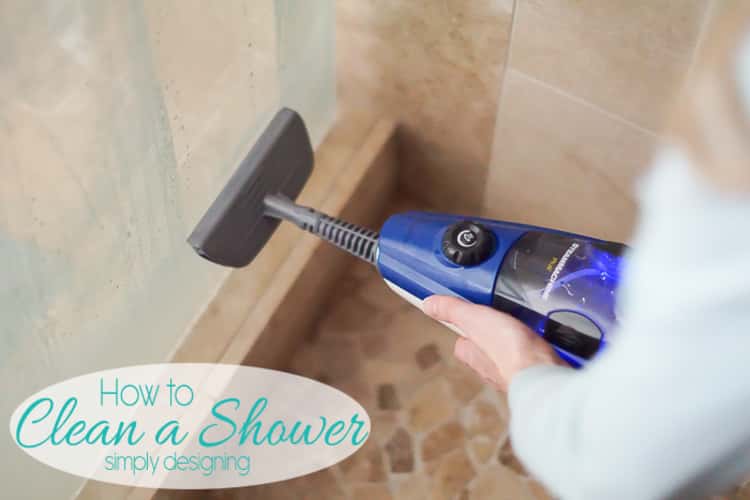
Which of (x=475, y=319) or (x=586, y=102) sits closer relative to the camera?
(x=475, y=319)

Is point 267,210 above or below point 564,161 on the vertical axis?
below

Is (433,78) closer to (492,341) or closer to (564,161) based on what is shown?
(564,161)

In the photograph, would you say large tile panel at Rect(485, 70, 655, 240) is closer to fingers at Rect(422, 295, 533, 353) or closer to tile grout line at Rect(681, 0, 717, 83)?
tile grout line at Rect(681, 0, 717, 83)

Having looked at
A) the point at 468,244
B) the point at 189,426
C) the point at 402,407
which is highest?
the point at 468,244

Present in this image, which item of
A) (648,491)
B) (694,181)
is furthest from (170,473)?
(694,181)

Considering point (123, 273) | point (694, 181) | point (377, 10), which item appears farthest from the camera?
point (377, 10)

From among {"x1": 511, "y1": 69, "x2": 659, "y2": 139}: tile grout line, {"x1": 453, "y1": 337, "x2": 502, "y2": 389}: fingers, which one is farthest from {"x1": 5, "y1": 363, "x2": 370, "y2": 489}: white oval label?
{"x1": 511, "y1": 69, "x2": 659, "y2": 139}: tile grout line

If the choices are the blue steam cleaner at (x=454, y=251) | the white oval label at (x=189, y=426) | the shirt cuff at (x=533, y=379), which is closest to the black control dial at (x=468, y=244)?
the blue steam cleaner at (x=454, y=251)

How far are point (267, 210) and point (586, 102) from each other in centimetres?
31

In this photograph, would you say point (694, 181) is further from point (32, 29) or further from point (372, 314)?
point (372, 314)

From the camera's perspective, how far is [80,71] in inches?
22.2

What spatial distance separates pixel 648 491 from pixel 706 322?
11 cm

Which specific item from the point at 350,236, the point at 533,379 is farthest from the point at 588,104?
the point at 533,379

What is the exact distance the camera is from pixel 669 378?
36 centimetres
